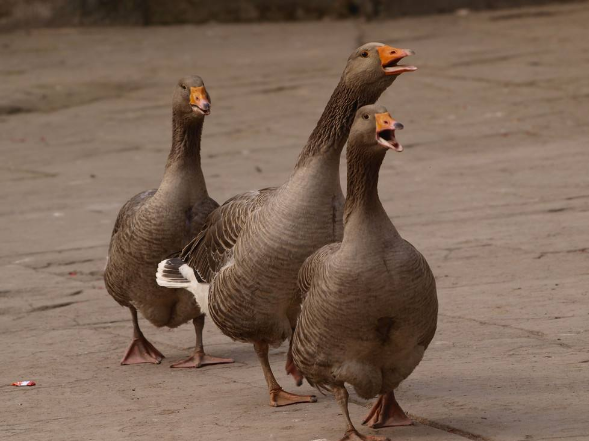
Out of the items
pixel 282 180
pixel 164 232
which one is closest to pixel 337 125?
pixel 164 232

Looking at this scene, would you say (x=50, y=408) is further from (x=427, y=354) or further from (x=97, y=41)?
(x=97, y=41)

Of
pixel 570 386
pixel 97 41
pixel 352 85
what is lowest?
pixel 97 41

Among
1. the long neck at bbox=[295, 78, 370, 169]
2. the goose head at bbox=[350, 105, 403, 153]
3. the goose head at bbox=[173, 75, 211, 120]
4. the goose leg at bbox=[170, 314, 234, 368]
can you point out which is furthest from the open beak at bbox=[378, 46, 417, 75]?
the goose leg at bbox=[170, 314, 234, 368]

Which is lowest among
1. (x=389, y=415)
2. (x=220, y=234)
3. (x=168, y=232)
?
(x=389, y=415)

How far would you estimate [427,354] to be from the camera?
585 centimetres

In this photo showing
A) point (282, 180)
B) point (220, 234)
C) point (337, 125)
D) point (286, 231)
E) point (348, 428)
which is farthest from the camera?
point (282, 180)

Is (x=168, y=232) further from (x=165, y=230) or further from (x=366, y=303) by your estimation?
(x=366, y=303)

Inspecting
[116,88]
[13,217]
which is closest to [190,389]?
[13,217]

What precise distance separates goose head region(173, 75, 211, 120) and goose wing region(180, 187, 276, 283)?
570 millimetres

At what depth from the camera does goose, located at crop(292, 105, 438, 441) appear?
4.35 metres

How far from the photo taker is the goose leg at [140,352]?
623 centimetres

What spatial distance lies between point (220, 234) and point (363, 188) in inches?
49.0

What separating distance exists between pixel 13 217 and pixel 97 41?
9.94 m

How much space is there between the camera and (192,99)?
603 centimetres
